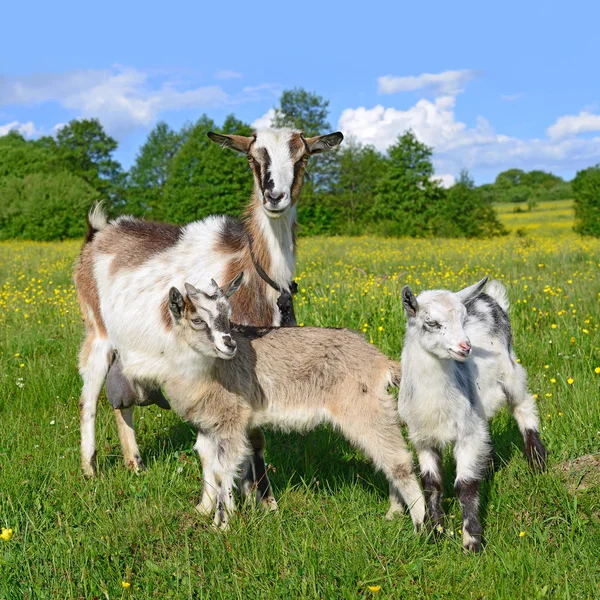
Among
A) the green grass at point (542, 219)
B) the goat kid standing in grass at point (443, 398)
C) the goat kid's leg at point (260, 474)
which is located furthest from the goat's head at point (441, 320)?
the green grass at point (542, 219)

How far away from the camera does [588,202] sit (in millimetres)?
35875

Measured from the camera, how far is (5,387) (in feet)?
20.3

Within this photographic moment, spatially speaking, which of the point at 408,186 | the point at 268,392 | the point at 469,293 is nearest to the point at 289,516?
the point at 268,392

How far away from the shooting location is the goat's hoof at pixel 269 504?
13.3 feet

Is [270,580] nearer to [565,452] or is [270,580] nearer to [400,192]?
[565,452]

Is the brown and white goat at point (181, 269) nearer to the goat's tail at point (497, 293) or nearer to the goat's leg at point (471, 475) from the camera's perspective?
the goat's leg at point (471, 475)

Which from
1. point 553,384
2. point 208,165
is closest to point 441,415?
point 553,384

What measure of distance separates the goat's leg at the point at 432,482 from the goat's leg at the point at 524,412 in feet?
2.93

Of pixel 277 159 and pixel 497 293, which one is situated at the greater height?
pixel 277 159

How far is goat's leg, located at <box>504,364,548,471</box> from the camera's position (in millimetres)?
4523

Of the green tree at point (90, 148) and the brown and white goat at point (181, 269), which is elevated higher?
the green tree at point (90, 148)

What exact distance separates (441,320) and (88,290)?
2.98 meters

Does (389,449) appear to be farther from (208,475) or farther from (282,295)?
(282,295)

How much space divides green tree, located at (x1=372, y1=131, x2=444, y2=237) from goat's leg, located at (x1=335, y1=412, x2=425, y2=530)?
3800cm
